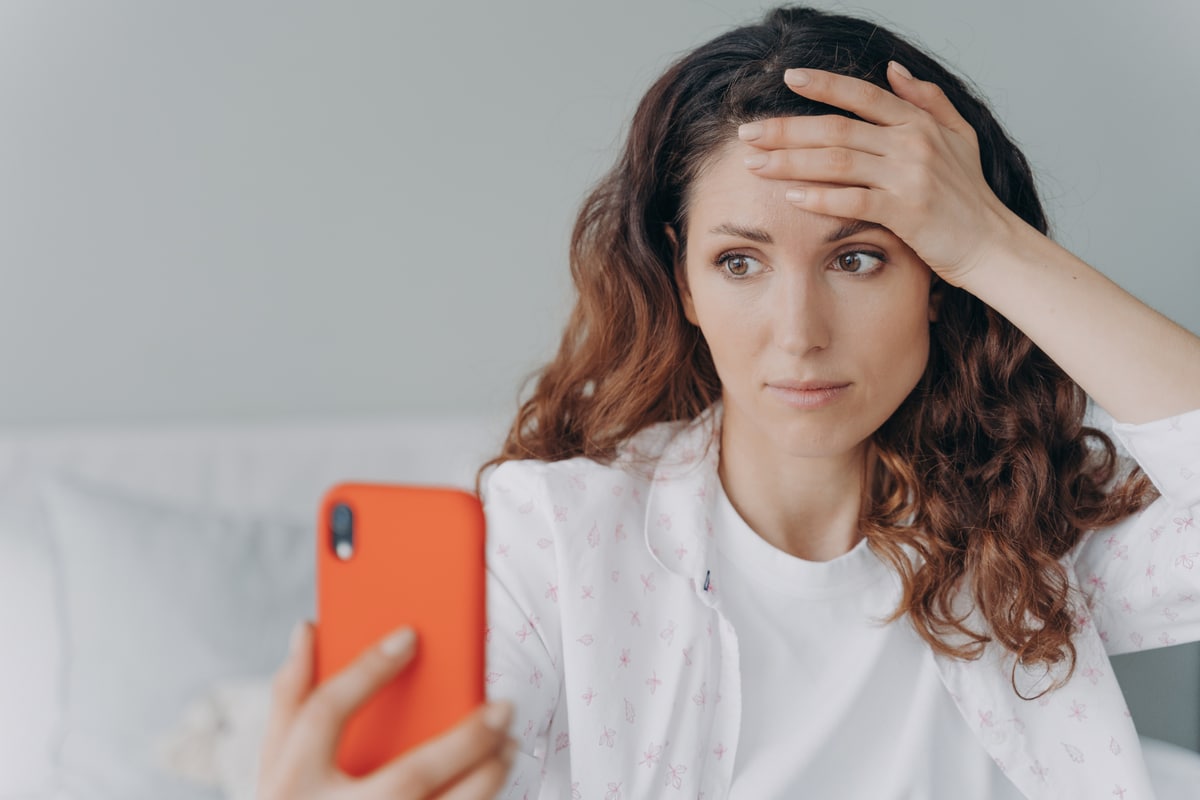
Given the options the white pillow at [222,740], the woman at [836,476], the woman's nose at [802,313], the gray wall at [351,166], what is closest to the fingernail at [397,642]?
the woman at [836,476]

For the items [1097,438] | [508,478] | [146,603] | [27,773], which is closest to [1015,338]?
[1097,438]

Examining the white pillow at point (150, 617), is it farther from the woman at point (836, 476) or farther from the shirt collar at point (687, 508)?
the shirt collar at point (687, 508)

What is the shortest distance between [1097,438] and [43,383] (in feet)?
5.39

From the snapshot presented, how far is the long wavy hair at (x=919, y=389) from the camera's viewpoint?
116cm

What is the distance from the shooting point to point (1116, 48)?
1763 millimetres

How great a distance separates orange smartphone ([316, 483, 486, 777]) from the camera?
67cm

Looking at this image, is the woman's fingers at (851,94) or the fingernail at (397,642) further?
the woman's fingers at (851,94)

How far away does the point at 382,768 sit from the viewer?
0.63 meters

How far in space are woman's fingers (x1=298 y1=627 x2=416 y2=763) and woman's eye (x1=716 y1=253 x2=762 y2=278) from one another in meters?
0.59

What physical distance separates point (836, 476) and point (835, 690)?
25 centimetres

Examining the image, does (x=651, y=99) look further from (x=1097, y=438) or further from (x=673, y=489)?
(x=1097, y=438)

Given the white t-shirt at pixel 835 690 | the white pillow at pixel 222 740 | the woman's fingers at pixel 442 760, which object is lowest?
the white pillow at pixel 222 740

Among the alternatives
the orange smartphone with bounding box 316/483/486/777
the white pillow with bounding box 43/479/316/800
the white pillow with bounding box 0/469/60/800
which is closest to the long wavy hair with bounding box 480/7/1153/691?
the white pillow with bounding box 43/479/316/800

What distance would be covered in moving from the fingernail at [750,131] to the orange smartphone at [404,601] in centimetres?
53
